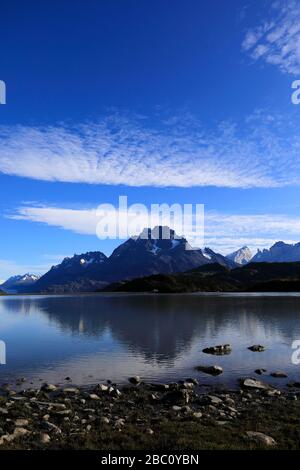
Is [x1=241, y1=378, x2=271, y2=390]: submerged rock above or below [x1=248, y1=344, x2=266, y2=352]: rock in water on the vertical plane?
above

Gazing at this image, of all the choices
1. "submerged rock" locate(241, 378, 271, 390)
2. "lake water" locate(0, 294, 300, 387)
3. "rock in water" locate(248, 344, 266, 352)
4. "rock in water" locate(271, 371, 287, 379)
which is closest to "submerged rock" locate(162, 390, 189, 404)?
"submerged rock" locate(241, 378, 271, 390)

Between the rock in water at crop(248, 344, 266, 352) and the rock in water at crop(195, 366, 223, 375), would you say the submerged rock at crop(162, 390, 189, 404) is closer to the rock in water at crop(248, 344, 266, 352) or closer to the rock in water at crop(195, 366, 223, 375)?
the rock in water at crop(195, 366, 223, 375)

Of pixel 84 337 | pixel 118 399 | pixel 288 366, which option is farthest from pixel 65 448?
pixel 84 337

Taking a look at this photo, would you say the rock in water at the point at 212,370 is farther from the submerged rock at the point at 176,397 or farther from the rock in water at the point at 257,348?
the rock in water at the point at 257,348

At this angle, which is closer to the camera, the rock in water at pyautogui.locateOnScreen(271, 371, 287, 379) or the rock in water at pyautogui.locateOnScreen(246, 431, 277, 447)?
the rock in water at pyautogui.locateOnScreen(246, 431, 277, 447)

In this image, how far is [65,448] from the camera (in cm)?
2150

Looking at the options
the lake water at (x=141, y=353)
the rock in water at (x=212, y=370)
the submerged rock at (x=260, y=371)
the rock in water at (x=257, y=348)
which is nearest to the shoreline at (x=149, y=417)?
the lake water at (x=141, y=353)

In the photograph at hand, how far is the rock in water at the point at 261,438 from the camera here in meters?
22.1

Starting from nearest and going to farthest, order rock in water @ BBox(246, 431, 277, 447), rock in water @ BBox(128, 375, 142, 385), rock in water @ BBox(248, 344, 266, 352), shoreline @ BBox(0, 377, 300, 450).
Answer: rock in water @ BBox(246, 431, 277, 447) → shoreline @ BBox(0, 377, 300, 450) → rock in water @ BBox(128, 375, 142, 385) → rock in water @ BBox(248, 344, 266, 352)

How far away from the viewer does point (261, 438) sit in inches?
896

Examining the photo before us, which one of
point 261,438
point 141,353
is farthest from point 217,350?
point 261,438

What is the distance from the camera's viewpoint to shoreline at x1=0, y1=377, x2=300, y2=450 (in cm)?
2223

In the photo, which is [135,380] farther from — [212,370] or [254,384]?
[254,384]

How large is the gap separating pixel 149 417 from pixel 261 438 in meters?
8.16
